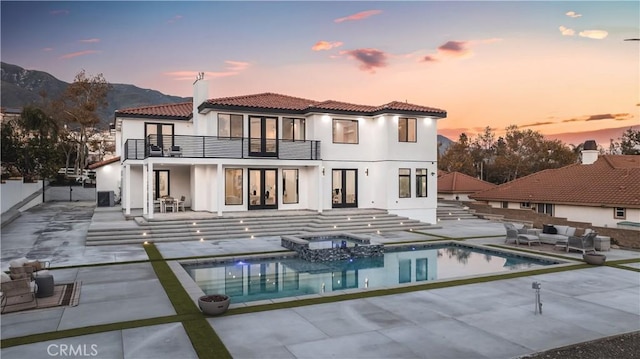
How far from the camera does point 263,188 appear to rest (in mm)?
24234

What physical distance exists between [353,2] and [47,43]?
85.3 ft

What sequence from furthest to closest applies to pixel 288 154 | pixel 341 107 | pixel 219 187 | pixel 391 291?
pixel 341 107 → pixel 288 154 → pixel 219 187 → pixel 391 291

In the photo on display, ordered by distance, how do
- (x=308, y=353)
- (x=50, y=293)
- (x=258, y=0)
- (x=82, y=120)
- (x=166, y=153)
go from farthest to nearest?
(x=82, y=120), (x=258, y=0), (x=166, y=153), (x=50, y=293), (x=308, y=353)

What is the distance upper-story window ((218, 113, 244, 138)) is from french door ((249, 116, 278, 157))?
614 millimetres

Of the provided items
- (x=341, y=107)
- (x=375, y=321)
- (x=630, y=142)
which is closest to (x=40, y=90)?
(x=341, y=107)

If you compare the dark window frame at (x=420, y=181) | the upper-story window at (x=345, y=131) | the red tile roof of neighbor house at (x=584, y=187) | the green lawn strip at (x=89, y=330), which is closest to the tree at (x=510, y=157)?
the red tile roof of neighbor house at (x=584, y=187)

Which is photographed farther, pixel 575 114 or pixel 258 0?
pixel 575 114

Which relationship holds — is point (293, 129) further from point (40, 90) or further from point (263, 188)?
point (40, 90)

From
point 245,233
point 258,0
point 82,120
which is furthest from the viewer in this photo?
point 82,120

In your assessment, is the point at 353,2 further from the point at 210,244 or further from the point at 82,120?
the point at 82,120

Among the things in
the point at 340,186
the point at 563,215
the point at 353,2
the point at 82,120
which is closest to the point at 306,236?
the point at 340,186

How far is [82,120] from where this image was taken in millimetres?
49094

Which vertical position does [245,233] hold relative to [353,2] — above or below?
below

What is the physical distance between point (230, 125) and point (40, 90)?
277ft
